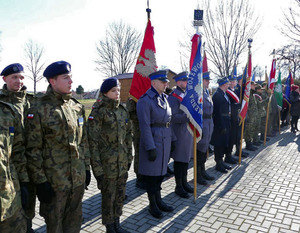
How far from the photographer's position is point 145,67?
4988 mm

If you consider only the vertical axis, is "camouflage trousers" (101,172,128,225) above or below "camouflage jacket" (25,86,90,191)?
below

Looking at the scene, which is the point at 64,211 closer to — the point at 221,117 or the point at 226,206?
the point at 226,206

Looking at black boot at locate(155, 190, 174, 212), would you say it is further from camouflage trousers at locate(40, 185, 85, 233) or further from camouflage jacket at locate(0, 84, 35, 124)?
camouflage jacket at locate(0, 84, 35, 124)

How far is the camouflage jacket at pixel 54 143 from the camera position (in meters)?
2.29

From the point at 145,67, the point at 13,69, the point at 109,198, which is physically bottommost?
the point at 109,198

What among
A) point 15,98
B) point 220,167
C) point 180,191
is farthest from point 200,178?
point 15,98

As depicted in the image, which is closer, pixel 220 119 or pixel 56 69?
pixel 56 69

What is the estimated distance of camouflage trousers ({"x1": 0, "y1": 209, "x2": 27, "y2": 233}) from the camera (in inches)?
76.9

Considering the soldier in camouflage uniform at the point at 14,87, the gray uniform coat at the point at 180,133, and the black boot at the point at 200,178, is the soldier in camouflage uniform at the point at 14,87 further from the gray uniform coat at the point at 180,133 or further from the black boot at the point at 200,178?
the black boot at the point at 200,178

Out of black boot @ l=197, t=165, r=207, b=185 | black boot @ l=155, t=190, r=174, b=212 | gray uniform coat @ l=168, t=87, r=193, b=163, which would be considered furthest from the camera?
black boot @ l=197, t=165, r=207, b=185

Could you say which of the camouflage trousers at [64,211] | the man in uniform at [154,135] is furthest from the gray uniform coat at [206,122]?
the camouflage trousers at [64,211]

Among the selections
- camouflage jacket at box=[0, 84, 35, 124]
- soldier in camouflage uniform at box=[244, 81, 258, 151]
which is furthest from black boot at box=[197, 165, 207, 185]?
soldier in camouflage uniform at box=[244, 81, 258, 151]

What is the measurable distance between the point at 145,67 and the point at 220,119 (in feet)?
7.62

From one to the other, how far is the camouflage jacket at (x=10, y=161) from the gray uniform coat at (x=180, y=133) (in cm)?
286
